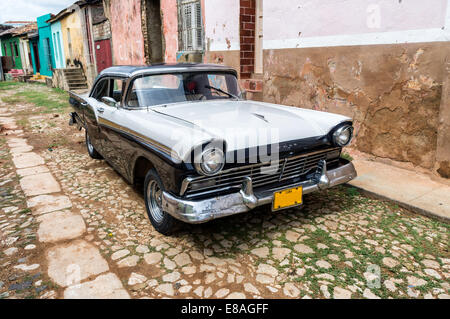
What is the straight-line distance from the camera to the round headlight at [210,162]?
2.35 m

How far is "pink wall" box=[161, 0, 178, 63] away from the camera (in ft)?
30.6

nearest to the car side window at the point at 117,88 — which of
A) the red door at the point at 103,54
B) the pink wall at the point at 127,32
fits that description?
the pink wall at the point at 127,32

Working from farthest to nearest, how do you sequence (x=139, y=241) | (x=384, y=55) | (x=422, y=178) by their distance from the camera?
(x=384, y=55)
(x=422, y=178)
(x=139, y=241)

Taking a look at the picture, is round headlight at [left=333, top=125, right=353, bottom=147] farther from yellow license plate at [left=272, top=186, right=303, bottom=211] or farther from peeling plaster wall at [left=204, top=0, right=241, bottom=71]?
peeling plaster wall at [left=204, top=0, right=241, bottom=71]

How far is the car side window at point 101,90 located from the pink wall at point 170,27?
536 centimetres

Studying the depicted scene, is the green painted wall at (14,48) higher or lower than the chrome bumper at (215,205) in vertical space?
higher

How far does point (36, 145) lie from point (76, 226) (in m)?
3.90

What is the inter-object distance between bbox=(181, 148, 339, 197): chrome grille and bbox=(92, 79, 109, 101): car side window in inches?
96.9

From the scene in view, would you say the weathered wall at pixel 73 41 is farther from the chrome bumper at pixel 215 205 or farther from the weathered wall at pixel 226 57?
the chrome bumper at pixel 215 205

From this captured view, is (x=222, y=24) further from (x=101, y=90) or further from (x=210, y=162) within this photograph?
(x=210, y=162)

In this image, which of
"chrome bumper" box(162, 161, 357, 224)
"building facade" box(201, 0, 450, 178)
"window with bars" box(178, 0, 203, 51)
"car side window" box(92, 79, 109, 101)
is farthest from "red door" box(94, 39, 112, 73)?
"chrome bumper" box(162, 161, 357, 224)

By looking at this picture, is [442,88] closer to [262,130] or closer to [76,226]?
[262,130]

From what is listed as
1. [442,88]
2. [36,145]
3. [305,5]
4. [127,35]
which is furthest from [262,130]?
[127,35]

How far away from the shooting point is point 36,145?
6359 mm
